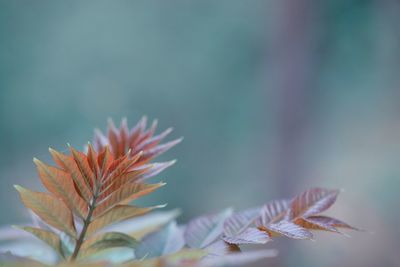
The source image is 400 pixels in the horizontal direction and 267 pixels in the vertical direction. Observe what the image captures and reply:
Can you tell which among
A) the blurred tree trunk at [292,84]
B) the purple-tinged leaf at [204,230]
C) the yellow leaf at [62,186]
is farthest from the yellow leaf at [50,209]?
the blurred tree trunk at [292,84]

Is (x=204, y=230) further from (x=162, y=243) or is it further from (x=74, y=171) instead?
(x=74, y=171)

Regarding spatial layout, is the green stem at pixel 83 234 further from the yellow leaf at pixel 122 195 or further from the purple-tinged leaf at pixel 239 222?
the purple-tinged leaf at pixel 239 222

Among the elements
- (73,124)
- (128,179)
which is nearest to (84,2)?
(73,124)

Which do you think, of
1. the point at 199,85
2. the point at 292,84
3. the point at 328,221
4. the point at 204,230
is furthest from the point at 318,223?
the point at 199,85

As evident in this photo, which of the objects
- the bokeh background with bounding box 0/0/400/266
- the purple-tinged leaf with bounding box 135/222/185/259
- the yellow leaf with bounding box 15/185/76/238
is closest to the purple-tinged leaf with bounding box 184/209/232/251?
the purple-tinged leaf with bounding box 135/222/185/259

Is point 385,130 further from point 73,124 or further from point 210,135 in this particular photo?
point 73,124

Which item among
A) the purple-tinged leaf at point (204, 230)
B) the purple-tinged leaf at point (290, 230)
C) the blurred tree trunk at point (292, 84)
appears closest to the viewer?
the purple-tinged leaf at point (290, 230)

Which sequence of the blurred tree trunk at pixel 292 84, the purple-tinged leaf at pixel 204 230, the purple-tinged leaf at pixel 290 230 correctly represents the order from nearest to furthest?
1. the purple-tinged leaf at pixel 290 230
2. the purple-tinged leaf at pixel 204 230
3. the blurred tree trunk at pixel 292 84
